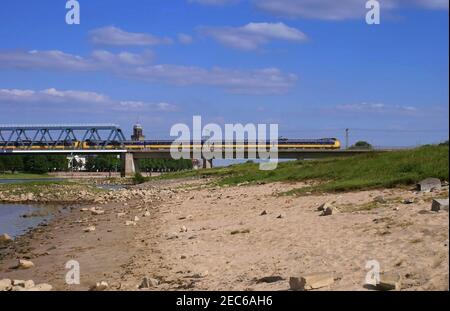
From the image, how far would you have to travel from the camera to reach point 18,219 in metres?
34.8

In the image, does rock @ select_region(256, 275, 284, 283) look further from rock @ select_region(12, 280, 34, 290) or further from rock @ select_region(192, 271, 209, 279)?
rock @ select_region(12, 280, 34, 290)

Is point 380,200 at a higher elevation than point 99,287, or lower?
higher

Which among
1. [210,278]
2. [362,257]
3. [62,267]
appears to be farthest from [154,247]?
[362,257]

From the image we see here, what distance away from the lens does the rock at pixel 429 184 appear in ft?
69.7

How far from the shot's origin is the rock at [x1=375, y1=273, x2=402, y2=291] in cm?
1007

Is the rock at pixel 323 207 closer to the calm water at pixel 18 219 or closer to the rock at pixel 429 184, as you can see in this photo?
the rock at pixel 429 184

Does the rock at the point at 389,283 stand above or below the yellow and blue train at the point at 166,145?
below

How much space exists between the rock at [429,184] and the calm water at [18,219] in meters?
17.4

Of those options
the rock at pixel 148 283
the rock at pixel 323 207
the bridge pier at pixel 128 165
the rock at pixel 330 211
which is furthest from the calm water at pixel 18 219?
the bridge pier at pixel 128 165

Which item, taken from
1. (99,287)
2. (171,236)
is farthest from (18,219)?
(99,287)

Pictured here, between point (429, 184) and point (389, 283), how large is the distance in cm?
1259

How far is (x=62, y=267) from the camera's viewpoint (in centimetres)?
1712

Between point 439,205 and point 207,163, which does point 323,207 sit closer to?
point 439,205
